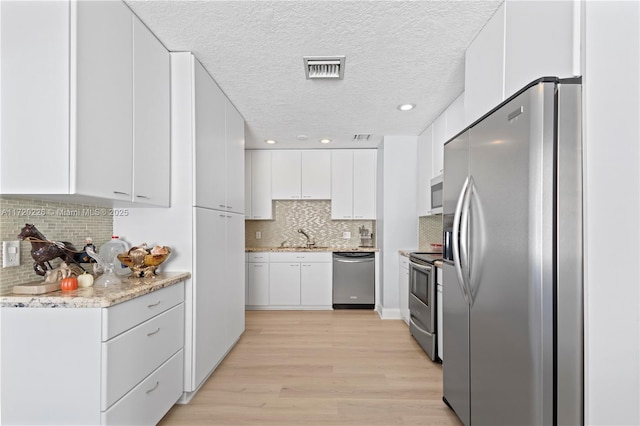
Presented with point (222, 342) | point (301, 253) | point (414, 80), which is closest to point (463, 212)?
point (414, 80)

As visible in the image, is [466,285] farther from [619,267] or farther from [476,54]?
[476,54]

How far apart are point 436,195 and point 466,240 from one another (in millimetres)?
2172

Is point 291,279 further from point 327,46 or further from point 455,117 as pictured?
point 327,46

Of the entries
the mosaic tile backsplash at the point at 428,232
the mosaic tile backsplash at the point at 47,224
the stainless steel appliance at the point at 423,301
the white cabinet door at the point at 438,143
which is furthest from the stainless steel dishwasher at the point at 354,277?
the mosaic tile backsplash at the point at 47,224

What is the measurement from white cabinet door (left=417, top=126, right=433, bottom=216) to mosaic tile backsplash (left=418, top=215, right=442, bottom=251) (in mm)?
159

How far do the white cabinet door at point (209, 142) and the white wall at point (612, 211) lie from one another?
7.07ft

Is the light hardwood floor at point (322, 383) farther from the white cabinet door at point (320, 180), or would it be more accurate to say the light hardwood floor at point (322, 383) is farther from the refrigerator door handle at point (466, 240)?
the white cabinet door at point (320, 180)

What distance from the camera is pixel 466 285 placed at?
5.93 feet

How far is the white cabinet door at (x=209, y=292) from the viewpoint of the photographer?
8.02 ft

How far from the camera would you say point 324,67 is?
2615 mm

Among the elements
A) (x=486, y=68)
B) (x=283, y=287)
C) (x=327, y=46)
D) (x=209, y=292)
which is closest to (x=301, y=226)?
(x=283, y=287)

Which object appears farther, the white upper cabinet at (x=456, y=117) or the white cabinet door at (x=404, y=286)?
the white cabinet door at (x=404, y=286)

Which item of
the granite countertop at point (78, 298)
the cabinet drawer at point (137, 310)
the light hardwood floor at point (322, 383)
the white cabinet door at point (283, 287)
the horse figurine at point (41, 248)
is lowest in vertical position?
the light hardwood floor at point (322, 383)

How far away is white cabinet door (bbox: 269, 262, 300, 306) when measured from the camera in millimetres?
5094
